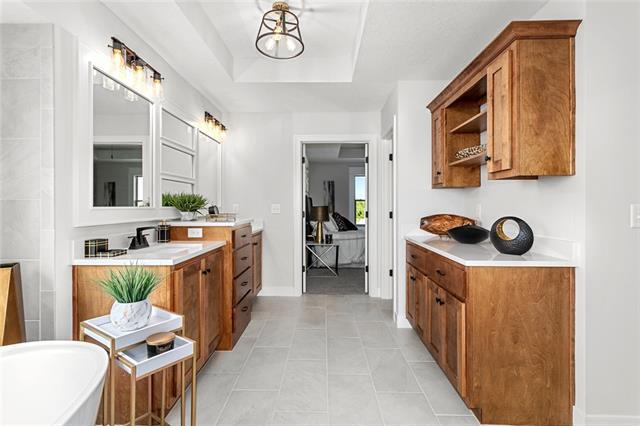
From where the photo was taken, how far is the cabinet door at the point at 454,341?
1901 mm

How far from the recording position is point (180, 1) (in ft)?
7.07

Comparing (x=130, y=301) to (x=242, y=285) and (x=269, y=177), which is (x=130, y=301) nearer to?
(x=242, y=285)

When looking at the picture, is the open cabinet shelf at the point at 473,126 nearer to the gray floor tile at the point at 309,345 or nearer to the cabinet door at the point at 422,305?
the cabinet door at the point at 422,305

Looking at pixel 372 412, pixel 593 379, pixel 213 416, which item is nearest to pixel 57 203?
pixel 213 416

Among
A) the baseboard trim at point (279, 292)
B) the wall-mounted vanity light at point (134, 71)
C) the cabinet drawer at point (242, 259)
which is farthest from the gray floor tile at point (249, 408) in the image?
the baseboard trim at point (279, 292)

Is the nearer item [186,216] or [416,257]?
[416,257]

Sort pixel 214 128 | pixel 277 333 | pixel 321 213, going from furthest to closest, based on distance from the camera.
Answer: pixel 321 213 < pixel 214 128 < pixel 277 333

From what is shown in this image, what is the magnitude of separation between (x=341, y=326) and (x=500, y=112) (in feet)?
7.61

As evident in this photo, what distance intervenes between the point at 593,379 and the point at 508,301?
1.76 ft

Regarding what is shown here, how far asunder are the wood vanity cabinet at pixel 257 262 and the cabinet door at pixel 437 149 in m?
2.10

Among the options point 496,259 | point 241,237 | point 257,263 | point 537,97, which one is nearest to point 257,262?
point 257,263

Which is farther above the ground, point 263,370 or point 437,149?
point 437,149

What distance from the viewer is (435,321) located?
2.38 metres

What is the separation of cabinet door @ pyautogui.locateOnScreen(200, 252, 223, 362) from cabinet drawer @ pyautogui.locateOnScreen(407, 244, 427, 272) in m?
1.63
